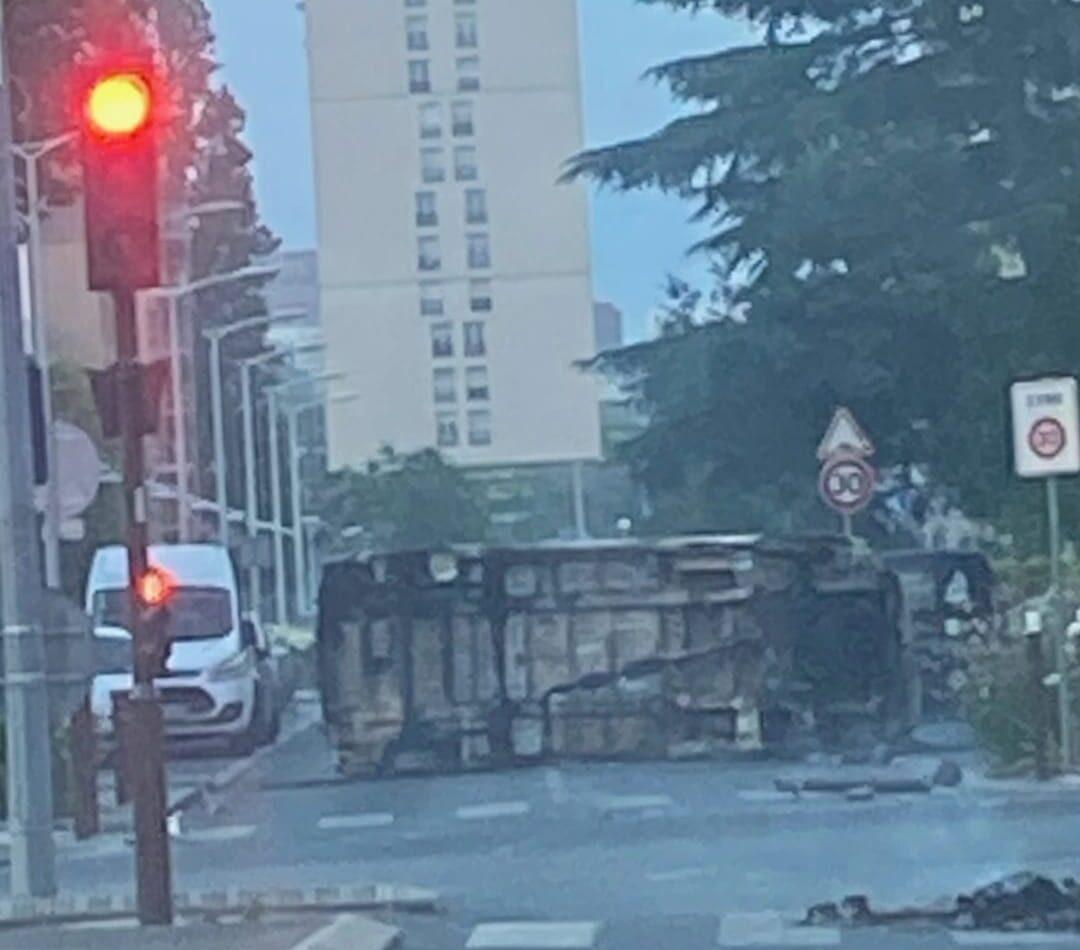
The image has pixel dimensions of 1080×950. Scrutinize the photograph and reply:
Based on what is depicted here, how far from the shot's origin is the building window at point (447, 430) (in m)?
50.7

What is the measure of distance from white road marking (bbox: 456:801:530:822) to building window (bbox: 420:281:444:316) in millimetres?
23585

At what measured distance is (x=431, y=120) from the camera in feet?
153

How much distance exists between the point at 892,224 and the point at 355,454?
1537 cm

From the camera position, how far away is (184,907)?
1670cm

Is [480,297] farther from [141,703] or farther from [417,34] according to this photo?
[141,703]

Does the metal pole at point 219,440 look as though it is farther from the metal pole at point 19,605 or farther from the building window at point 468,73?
the metal pole at point 19,605

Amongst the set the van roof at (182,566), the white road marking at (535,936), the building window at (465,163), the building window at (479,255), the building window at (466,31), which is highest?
the building window at (466,31)

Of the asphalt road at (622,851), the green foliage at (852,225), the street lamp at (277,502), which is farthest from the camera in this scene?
the street lamp at (277,502)

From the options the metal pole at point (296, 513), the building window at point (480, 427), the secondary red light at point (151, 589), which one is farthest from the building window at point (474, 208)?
the secondary red light at point (151, 589)

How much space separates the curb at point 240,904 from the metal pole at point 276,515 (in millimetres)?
44340

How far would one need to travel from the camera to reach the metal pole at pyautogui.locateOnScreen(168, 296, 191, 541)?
56409 mm

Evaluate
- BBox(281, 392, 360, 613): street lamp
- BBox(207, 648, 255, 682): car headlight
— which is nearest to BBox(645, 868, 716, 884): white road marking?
BBox(207, 648, 255, 682): car headlight

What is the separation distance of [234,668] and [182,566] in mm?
2127

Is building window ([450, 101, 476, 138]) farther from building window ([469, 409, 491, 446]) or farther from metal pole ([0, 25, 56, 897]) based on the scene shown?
metal pole ([0, 25, 56, 897])
